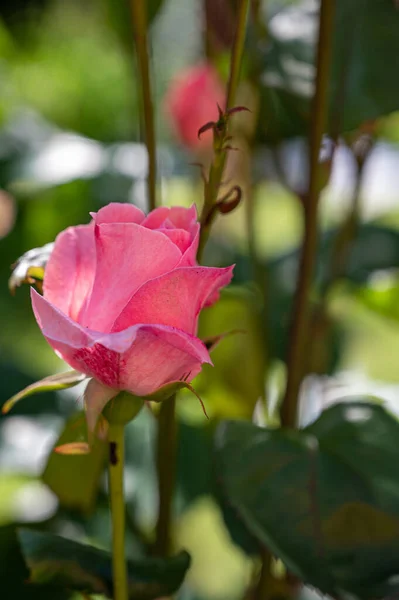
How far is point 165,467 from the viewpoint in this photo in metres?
0.33

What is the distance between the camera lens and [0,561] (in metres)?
0.43

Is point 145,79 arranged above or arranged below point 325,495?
above

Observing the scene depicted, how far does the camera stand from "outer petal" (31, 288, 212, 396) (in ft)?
0.61

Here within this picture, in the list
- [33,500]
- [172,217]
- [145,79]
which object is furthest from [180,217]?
[33,500]

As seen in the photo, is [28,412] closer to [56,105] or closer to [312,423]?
[312,423]

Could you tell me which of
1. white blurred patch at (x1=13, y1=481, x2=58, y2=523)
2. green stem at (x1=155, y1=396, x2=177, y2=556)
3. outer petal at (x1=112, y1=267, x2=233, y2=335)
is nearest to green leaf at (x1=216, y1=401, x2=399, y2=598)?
green stem at (x1=155, y1=396, x2=177, y2=556)

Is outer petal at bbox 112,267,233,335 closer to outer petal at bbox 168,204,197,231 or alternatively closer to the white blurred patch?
outer petal at bbox 168,204,197,231

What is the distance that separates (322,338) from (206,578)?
1.09ft

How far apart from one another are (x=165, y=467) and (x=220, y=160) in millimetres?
160

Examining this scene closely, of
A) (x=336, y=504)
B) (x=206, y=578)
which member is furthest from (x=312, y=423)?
(x=206, y=578)

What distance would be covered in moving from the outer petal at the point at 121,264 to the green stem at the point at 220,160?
0.04 m

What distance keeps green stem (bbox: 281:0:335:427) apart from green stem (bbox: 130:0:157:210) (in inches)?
2.8

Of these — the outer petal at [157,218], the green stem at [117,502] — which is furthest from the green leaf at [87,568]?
the outer petal at [157,218]

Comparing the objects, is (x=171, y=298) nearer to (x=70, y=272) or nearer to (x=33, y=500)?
(x=70, y=272)
